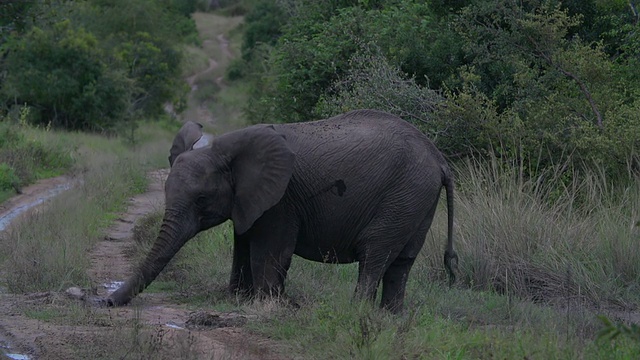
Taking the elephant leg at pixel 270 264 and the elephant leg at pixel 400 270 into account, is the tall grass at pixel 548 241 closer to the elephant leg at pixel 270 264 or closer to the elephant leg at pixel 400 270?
the elephant leg at pixel 400 270

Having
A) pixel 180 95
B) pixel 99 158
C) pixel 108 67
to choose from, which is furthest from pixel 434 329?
pixel 180 95

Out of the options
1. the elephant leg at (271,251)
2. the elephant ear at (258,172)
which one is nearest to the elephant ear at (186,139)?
the elephant ear at (258,172)

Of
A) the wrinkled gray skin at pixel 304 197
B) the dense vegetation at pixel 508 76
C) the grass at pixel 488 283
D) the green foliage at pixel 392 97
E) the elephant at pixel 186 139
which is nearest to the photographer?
the grass at pixel 488 283

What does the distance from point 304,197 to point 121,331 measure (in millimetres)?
2271

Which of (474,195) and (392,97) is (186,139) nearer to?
(474,195)

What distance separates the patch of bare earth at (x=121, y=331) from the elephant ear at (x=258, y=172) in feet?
2.97

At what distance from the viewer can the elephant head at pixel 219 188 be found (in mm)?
8359

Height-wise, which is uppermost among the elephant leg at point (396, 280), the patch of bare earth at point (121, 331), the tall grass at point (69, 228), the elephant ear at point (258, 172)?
the elephant ear at point (258, 172)

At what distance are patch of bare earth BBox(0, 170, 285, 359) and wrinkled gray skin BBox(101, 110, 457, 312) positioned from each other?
0.47 meters

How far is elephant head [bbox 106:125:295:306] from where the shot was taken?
8359 mm

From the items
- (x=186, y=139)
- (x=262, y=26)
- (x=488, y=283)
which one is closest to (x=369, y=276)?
(x=186, y=139)

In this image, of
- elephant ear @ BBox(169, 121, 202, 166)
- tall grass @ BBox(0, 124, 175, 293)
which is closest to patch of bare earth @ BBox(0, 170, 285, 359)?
tall grass @ BBox(0, 124, 175, 293)

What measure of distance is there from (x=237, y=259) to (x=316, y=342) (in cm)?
223

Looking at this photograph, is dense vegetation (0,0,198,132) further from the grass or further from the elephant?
the elephant
